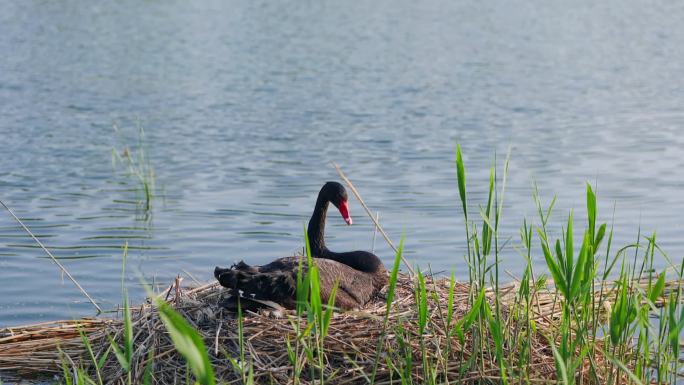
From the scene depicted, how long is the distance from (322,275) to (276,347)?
84 centimetres

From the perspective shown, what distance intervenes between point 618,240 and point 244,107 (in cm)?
932

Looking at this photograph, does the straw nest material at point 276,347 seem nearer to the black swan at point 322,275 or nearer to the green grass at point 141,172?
the black swan at point 322,275

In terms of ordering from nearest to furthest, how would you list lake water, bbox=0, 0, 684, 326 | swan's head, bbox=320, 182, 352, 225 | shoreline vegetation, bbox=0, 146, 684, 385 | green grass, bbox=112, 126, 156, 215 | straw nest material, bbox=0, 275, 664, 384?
shoreline vegetation, bbox=0, 146, 684, 385 → straw nest material, bbox=0, 275, 664, 384 → swan's head, bbox=320, 182, 352, 225 → lake water, bbox=0, 0, 684, 326 → green grass, bbox=112, 126, 156, 215

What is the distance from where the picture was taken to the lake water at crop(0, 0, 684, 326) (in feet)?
32.1

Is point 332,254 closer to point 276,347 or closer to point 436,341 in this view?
point 276,347

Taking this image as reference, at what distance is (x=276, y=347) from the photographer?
5.11 m

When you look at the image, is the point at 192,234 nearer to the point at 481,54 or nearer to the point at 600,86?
the point at 600,86

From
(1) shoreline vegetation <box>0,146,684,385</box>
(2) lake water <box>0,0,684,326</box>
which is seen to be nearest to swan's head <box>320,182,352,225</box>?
(2) lake water <box>0,0,684,326</box>

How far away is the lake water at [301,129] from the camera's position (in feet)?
32.1

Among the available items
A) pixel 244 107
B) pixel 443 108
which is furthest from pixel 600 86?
pixel 244 107

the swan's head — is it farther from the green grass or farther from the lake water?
the green grass

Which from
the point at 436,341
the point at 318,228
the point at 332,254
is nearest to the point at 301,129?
the point at 318,228

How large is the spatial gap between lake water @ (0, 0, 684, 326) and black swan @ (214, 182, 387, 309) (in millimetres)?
1082

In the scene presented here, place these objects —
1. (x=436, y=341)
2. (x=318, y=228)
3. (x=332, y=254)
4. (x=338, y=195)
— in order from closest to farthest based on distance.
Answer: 1. (x=436, y=341)
2. (x=332, y=254)
3. (x=338, y=195)
4. (x=318, y=228)
